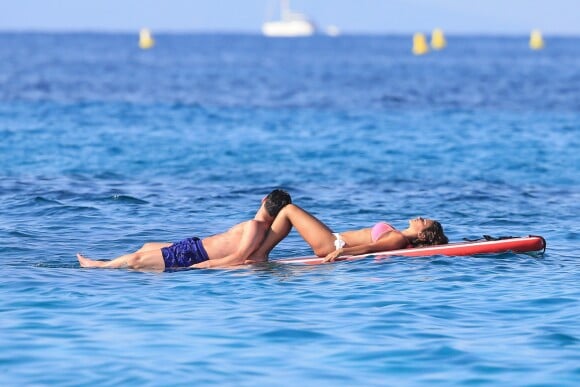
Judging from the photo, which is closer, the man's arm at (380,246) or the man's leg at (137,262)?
the man's leg at (137,262)

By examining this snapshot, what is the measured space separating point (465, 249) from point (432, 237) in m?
0.42

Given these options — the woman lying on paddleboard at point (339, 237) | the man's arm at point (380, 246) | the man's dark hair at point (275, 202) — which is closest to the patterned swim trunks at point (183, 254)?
the woman lying on paddleboard at point (339, 237)

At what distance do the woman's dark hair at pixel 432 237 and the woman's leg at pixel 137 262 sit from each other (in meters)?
3.04

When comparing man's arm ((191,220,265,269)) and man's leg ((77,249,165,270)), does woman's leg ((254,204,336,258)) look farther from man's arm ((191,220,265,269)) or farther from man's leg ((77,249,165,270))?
man's leg ((77,249,165,270))

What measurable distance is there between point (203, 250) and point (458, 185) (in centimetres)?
979

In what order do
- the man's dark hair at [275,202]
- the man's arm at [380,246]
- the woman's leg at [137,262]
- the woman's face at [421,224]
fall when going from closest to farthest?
the woman's leg at [137,262] → the man's dark hair at [275,202] → the man's arm at [380,246] → the woman's face at [421,224]

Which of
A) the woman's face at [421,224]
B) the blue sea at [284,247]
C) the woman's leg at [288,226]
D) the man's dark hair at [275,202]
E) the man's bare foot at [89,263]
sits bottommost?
the blue sea at [284,247]

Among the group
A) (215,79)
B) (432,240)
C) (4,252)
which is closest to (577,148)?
(432,240)

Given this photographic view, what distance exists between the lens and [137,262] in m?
12.1

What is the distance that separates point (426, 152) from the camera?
2681cm

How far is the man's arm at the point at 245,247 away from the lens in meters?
12.2

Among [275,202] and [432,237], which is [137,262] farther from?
[432,237]

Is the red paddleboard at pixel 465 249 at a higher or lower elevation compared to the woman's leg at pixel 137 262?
lower

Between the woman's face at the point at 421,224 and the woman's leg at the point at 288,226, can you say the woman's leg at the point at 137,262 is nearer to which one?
the woman's leg at the point at 288,226
